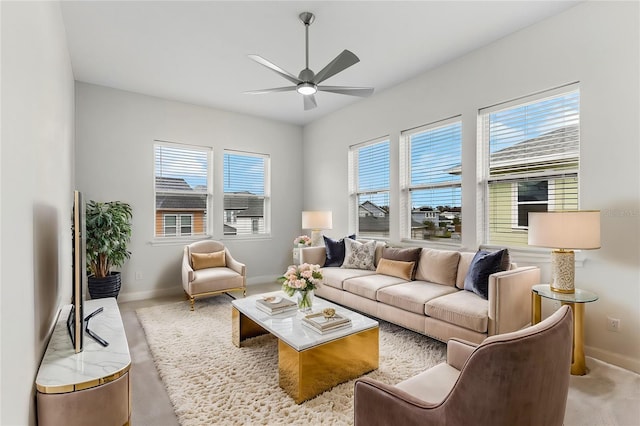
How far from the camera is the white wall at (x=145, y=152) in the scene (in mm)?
4320

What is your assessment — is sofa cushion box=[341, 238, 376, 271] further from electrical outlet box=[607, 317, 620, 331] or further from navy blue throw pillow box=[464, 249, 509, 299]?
electrical outlet box=[607, 317, 620, 331]

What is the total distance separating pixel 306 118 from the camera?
588 cm

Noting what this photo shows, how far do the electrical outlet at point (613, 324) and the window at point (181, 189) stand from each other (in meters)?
5.09

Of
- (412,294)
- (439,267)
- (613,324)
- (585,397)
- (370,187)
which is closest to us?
(585,397)

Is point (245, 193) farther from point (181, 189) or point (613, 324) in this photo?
point (613, 324)

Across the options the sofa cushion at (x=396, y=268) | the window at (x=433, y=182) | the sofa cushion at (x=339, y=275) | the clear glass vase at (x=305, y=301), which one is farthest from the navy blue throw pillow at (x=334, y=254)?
the clear glass vase at (x=305, y=301)

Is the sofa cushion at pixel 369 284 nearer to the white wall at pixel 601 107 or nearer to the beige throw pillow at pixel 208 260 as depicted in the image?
the white wall at pixel 601 107

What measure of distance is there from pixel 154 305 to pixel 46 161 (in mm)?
2889

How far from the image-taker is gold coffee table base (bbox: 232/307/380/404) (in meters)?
2.11

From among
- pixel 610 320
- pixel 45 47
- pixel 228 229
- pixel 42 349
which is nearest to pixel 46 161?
pixel 45 47

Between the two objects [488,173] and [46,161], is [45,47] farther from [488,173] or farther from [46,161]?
[488,173]

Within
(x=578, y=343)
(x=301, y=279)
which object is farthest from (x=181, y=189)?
(x=578, y=343)

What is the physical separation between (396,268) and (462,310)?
1.20 metres

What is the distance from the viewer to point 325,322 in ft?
7.72
